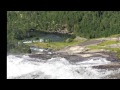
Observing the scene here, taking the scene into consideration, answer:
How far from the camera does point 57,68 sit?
8.02 meters

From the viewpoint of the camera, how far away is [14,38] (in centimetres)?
823

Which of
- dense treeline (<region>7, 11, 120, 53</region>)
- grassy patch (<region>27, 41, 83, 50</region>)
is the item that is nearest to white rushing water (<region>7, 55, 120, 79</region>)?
grassy patch (<region>27, 41, 83, 50</region>)

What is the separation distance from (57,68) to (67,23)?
36.1 inches

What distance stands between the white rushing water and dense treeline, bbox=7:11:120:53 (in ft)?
1.45

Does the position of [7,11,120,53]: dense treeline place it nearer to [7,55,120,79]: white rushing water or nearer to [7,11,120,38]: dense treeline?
[7,11,120,38]: dense treeline

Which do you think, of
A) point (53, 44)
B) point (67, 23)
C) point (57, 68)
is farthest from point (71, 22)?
point (57, 68)

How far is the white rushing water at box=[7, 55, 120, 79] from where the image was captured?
309 inches

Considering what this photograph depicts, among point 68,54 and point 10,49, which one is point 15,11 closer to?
point 10,49

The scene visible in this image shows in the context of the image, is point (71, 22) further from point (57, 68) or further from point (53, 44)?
point (57, 68)

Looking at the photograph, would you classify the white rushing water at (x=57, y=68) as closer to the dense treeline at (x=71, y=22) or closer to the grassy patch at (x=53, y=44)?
the grassy patch at (x=53, y=44)

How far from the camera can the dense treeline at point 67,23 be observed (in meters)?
8.12

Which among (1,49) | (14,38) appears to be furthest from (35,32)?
(1,49)

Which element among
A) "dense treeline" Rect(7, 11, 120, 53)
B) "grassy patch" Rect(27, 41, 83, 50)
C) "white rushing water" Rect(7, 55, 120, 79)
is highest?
"dense treeline" Rect(7, 11, 120, 53)

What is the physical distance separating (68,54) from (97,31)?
2.28ft
